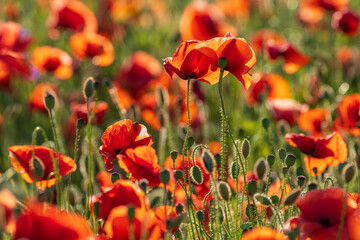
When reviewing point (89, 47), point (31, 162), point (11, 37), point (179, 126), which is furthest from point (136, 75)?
point (31, 162)

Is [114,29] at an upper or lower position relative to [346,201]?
upper

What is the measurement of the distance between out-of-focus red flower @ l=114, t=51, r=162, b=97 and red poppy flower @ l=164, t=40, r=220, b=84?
5.96 ft

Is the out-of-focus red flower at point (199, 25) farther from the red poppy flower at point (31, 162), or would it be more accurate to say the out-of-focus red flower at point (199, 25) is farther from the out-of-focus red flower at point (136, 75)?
the red poppy flower at point (31, 162)

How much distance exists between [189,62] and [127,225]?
0.46 m

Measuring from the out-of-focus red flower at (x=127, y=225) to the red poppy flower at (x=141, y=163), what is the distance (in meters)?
0.22

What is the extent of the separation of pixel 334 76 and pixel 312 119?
4.09ft

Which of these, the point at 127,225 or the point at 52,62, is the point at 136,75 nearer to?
the point at 52,62

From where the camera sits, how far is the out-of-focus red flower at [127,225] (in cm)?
103

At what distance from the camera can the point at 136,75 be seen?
3.28 metres

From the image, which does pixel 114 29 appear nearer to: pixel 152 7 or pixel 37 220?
pixel 152 7

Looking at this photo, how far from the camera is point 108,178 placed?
1.57m

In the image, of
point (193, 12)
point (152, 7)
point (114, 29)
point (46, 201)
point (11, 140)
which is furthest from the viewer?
point (152, 7)

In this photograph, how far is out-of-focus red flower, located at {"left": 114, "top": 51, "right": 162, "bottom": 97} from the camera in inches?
128

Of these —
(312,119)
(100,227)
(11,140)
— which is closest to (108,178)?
(100,227)
